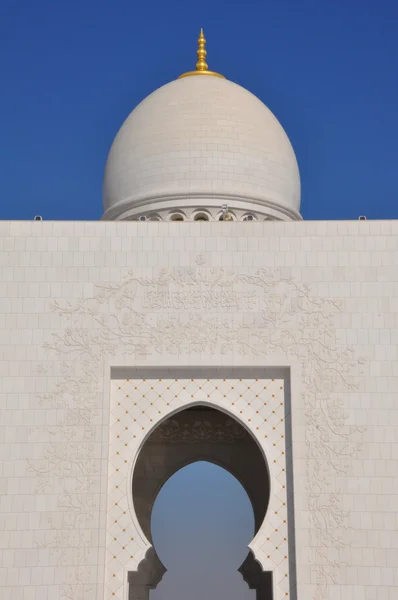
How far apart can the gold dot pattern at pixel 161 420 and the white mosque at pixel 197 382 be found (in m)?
0.01

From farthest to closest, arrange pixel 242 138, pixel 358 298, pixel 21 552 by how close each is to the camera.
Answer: pixel 242 138
pixel 358 298
pixel 21 552

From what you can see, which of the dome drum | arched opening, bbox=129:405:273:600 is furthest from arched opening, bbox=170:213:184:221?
arched opening, bbox=129:405:273:600

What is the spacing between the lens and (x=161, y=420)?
9477mm

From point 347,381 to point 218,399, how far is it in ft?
4.02

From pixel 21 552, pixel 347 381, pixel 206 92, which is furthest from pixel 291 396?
pixel 206 92

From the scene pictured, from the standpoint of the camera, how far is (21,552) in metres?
8.95

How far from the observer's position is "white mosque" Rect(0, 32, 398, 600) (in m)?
9.00

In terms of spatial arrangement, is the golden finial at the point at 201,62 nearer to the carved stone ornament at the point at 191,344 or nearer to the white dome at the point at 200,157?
the white dome at the point at 200,157

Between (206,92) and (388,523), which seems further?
(206,92)

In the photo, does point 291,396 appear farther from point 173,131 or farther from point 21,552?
point 173,131

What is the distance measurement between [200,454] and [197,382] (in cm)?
321

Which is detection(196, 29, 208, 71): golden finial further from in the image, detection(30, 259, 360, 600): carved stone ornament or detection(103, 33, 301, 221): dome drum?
detection(30, 259, 360, 600): carved stone ornament

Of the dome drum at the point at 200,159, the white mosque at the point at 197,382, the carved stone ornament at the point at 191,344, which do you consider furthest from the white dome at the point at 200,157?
the carved stone ornament at the point at 191,344

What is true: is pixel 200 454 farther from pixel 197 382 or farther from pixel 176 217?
pixel 197 382
